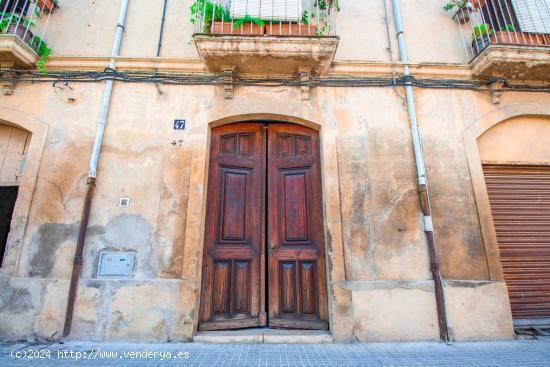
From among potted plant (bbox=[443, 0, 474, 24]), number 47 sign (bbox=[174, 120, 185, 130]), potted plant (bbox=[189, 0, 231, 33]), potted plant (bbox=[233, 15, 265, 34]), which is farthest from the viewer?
potted plant (bbox=[443, 0, 474, 24])

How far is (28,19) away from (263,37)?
3.71m

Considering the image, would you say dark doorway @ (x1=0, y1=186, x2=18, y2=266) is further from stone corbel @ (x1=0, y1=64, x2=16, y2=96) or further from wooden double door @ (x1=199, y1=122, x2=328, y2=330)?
wooden double door @ (x1=199, y1=122, x2=328, y2=330)

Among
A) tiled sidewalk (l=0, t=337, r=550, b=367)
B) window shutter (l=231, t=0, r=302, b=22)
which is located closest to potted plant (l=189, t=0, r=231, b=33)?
window shutter (l=231, t=0, r=302, b=22)

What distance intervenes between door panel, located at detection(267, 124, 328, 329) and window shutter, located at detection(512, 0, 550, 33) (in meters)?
4.14

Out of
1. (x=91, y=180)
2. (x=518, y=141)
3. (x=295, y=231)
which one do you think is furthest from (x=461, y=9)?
(x=91, y=180)

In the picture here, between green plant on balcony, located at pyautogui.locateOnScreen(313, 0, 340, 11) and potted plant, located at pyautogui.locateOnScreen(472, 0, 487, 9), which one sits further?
potted plant, located at pyautogui.locateOnScreen(472, 0, 487, 9)

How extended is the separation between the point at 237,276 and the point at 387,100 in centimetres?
348

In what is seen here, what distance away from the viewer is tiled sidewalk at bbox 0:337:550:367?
116 inches

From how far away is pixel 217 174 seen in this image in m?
4.34

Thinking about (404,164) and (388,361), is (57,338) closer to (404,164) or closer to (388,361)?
(388,361)

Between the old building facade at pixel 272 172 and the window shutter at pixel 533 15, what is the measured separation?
0.04m

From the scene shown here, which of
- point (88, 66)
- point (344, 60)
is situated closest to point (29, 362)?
point (88, 66)

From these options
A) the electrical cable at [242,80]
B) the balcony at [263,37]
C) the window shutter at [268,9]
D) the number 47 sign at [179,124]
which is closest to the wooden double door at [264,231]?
the number 47 sign at [179,124]

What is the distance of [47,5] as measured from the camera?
4.85 m
